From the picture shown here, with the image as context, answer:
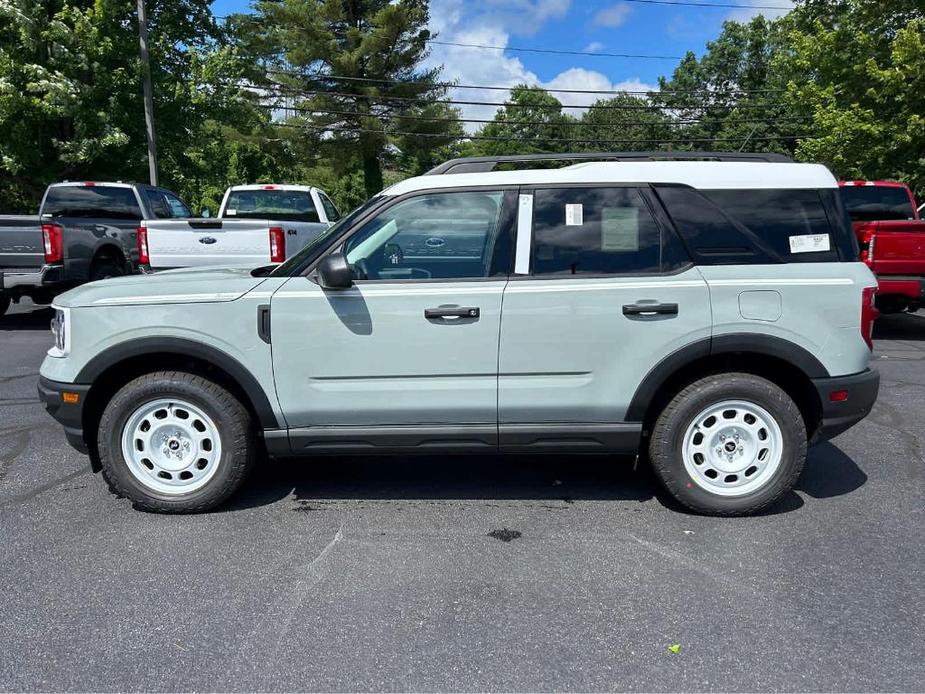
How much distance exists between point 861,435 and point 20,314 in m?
12.2

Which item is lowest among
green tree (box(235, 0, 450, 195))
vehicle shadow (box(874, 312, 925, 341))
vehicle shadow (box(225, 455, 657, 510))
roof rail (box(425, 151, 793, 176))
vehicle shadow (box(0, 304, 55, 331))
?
vehicle shadow (box(225, 455, 657, 510))

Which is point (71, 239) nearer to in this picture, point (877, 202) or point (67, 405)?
point (67, 405)

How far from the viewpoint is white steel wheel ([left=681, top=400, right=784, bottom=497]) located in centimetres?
401

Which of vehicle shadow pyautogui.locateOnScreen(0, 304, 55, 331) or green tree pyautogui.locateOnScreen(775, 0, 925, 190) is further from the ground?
green tree pyautogui.locateOnScreen(775, 0, 925, 190)

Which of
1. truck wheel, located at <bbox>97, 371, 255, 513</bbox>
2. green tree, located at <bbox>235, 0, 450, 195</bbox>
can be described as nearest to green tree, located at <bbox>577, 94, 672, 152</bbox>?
green tree, located at <bbox>235, 0, 450, 195</bbox>

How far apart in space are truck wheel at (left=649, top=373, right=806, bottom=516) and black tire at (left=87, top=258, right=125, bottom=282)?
8833 millimetres

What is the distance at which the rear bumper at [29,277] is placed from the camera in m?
9.45

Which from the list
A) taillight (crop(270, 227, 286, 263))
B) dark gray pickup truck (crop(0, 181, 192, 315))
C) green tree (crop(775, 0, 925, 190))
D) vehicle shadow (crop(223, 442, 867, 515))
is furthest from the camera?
green tree (crop(775, 0, 925, 190))

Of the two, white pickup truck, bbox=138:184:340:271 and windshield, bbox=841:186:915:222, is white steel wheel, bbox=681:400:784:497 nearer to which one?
white pickup truck, bbox=138:184:340:271

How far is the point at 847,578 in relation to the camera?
3.38m

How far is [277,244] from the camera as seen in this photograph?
8570mm

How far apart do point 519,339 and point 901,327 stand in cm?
939

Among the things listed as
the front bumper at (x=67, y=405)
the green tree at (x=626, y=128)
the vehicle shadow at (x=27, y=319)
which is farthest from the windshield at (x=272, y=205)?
the green tree at (x=626, y=128)

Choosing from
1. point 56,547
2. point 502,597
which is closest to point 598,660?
point 502,597
